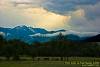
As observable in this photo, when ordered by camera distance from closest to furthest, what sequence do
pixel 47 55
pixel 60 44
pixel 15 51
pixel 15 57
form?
1. pixel 15 57
2. pixel 15 51
3. pixel 47 55
4. pixel 60 44

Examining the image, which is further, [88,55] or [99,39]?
[99,39]

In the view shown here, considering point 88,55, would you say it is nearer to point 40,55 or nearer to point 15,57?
point 40,55

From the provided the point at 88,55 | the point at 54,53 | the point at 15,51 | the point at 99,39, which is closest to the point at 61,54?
the point at 54,53

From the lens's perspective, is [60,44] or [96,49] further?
[60,44]

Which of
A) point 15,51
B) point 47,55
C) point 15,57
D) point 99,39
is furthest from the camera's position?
point 99,39

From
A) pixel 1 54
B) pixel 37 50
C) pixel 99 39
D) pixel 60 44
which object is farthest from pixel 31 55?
pixel 99 39

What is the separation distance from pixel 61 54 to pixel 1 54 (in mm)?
19387

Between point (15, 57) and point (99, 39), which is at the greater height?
point (99, 39)

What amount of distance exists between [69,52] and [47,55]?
835 cm

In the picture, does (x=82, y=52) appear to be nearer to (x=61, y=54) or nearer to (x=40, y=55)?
(x=61, y=54)

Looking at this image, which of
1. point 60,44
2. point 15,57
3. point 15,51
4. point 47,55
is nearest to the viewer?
point 15,57

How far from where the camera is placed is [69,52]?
99.8 meters

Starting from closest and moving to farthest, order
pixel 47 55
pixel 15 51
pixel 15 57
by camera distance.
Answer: pixel 15 57 < pixel 15 51 < pixel 47 55

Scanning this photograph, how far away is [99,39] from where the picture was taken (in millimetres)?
127250
